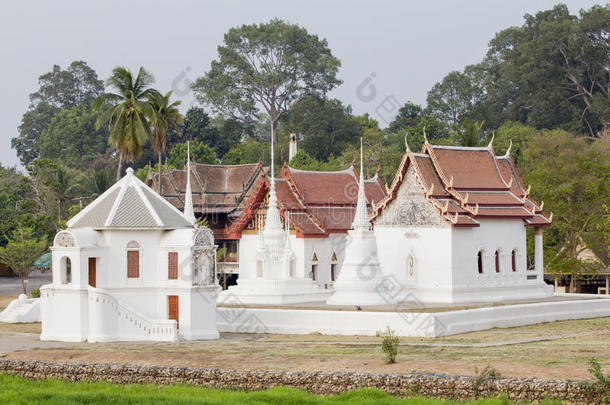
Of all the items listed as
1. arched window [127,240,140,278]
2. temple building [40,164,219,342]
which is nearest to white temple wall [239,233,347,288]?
temple building [40,164,219,342]

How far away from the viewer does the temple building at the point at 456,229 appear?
4234 centimetres

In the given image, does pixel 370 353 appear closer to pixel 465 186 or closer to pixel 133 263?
pixel 133 263

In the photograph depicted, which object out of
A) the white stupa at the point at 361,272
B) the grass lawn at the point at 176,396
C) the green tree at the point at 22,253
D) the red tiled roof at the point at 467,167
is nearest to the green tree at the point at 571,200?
the red tiled roof at the point at 467,167

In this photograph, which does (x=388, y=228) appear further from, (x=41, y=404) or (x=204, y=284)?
(x=41, y=404)

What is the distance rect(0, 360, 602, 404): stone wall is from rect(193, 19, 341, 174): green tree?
2558 inches

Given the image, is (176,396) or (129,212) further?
A: (129,212)

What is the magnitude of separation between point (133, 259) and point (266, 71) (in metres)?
58.9

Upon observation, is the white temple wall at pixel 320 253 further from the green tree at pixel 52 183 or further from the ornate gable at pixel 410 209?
the green tree at pixel 52 183

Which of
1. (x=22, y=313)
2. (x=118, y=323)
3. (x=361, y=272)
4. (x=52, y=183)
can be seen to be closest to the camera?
(x=118, y=323)

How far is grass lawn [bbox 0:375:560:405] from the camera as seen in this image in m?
22.8

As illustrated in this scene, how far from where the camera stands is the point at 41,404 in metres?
23.5

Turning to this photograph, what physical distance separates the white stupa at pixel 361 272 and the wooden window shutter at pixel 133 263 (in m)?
8.53

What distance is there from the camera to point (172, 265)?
3541 cm

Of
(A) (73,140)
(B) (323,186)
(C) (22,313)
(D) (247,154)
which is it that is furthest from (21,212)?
(A) (73,140)
